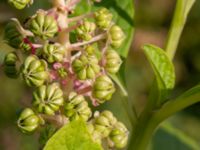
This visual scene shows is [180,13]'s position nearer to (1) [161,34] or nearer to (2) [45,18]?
(2) [45,18]

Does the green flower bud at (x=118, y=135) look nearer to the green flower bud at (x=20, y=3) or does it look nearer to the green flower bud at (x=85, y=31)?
the green flower bud at (x=85, y=31)

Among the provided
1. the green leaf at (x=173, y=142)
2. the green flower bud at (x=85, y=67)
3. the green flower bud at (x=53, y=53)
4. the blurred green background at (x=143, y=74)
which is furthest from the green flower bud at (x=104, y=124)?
the blurred green background at (x=143, y=74)

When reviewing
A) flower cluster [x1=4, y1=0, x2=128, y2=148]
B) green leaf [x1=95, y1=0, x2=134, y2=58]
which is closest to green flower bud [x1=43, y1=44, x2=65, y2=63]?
flower cluster [x1=4, y1=0, x2=128, y2=148]

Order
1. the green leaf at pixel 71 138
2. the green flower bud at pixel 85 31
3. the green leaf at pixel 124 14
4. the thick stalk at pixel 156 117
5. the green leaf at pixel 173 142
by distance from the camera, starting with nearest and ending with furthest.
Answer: the green leaf at pixel 71 138
the green flower bud at pixel 85 31
the thick stalk at pixel 156 117
the green leaf at pixel 124 14
the green leaf at pixel 173 142

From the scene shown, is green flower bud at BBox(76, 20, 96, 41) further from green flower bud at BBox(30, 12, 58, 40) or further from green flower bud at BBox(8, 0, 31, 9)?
green flower bud at BBox(8, 0, 31, 9)

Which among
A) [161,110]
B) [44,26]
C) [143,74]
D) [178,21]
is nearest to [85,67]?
[44,26]

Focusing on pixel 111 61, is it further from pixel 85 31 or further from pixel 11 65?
pixel 11 65
